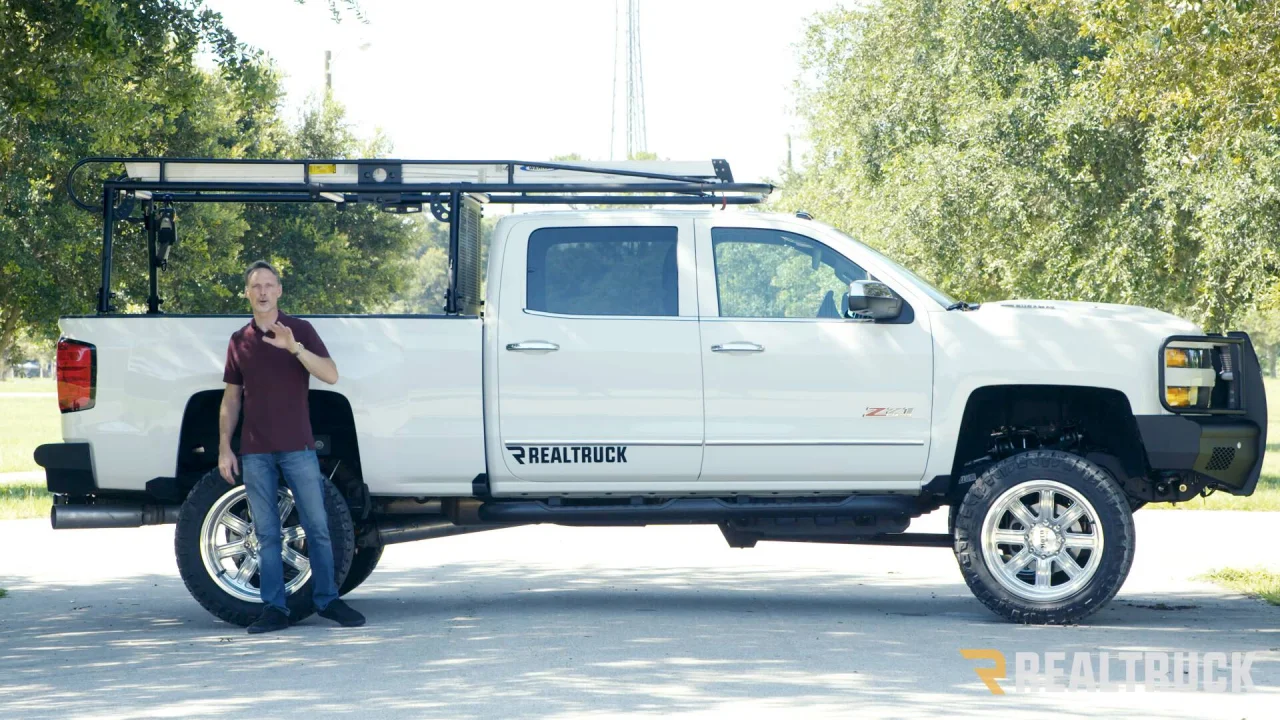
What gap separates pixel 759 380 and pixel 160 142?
17.7 meters

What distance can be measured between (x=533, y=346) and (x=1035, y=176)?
599 inches

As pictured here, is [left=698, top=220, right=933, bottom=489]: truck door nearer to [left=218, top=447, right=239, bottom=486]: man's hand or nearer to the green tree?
[left=218, top=447, right=239, bottom=486]: man's hand

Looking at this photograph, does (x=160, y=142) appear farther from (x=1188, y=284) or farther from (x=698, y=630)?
(x=698, y=630)

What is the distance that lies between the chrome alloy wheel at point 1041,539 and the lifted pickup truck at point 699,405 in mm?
12

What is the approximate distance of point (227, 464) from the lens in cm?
795

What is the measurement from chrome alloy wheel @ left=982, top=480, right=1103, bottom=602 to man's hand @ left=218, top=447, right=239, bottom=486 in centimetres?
404

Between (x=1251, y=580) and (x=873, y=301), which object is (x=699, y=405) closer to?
(x=873, y=301)

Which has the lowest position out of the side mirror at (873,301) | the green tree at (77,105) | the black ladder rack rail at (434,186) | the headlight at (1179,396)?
the headlight at (1179,396)

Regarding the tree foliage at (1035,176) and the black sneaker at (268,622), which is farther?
the tree foliage at (1035,176)

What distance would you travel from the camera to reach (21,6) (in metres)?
10.0

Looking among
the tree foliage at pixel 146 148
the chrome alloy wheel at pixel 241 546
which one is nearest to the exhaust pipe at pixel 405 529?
the chrome alloy wheel at pixel 241 546

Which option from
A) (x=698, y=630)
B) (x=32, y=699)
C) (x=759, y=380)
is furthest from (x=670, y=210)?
(x=32, y=699)

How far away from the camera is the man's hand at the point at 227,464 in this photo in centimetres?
795

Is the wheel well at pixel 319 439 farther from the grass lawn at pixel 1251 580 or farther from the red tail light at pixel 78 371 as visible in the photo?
the grass lawn at pixel 1251 580
